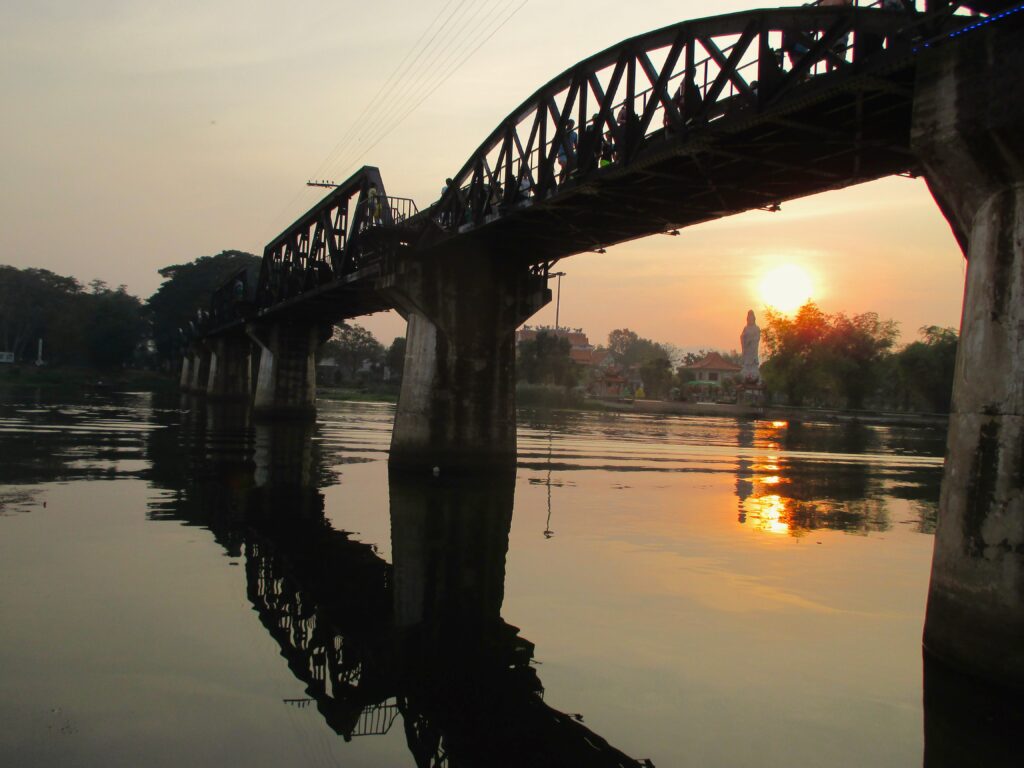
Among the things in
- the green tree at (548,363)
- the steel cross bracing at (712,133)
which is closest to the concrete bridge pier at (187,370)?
the green tree at (548,363)

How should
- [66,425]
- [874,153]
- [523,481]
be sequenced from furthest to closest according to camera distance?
[66,425] < [523,481] < [874,153]

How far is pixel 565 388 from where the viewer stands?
148500 millimetres

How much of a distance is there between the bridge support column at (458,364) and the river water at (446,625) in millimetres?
3353

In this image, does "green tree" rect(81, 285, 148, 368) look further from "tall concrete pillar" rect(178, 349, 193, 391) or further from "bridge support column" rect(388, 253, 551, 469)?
"bridge support column" rect(388, 253, 551, 469)

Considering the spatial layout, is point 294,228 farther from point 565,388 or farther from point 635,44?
point 565,388

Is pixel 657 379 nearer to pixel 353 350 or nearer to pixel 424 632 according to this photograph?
pixel 353 350

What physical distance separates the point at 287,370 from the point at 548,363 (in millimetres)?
83797

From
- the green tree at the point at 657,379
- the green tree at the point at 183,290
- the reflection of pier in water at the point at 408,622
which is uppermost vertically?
the green tree at the point at 183,290

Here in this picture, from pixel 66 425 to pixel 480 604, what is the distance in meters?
44.2

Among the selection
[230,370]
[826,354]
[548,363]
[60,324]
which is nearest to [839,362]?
[826,354]

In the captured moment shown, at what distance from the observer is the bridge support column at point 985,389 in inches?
417

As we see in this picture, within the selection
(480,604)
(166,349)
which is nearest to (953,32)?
(480,604)

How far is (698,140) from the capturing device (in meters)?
18.6

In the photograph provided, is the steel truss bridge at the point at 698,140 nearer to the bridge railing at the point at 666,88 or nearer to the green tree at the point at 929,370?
the bridge railing at the point at 666,88
